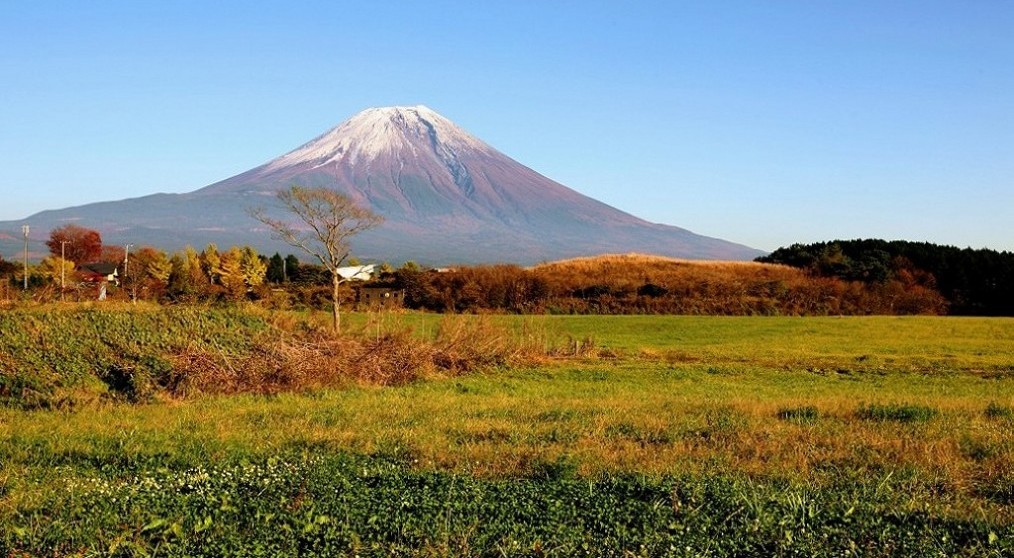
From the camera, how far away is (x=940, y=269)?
51.8 m

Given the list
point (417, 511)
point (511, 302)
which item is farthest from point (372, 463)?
point (511, 302)

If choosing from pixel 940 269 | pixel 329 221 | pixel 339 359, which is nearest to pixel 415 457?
pixel 339 359

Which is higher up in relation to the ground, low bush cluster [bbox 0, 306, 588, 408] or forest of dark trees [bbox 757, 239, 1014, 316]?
forest of dark trees [bbox 757, 239, 1014, 316]

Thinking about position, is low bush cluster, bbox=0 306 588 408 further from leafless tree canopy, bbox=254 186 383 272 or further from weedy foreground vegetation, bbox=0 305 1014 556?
leafless tree canopy, bbox=254 186 383 272

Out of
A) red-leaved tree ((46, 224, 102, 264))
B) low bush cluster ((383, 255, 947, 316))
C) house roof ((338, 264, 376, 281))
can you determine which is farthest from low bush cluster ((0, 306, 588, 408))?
red-leaved tree ((46, 224, 102, 264))

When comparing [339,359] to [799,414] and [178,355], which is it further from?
[799,414]

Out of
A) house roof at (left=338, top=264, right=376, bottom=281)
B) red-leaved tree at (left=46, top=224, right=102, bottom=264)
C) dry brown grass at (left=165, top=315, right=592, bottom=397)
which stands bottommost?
dry brown grass at (left=165, top=315, right=592, bottom=397)

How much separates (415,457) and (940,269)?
168 feet

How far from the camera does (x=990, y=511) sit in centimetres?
623

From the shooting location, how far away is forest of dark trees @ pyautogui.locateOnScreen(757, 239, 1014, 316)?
4928cm

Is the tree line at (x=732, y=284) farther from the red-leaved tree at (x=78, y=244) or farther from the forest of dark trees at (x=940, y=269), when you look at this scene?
the red-leaved tree at (x=78, y=244)

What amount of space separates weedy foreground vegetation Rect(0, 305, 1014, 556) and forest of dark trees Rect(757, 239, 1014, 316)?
3422 cm

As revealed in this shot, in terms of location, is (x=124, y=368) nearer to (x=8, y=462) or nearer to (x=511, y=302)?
(x=8, y=462)

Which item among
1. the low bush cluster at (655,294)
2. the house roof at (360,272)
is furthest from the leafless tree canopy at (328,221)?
the house roof at (360,272)
